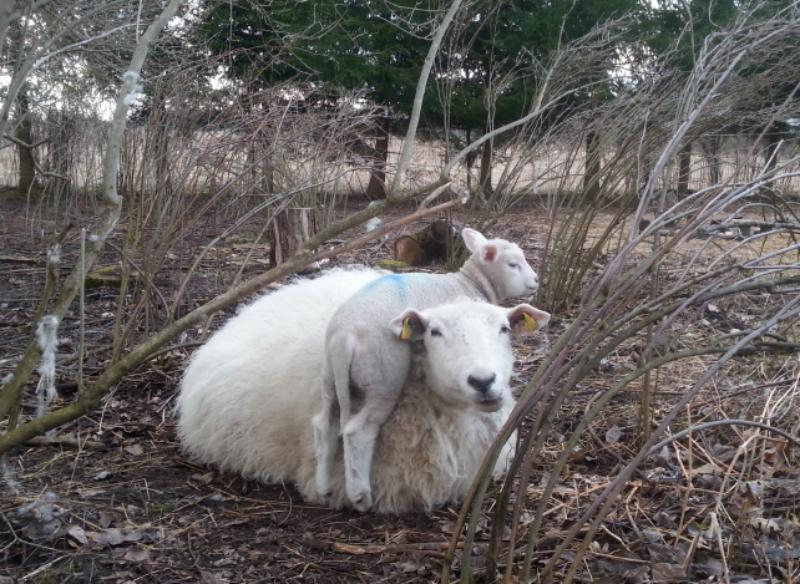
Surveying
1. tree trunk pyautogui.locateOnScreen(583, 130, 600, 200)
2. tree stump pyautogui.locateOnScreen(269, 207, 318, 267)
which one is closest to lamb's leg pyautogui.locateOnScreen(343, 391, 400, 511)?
tree trunk pyautogui.locateOnScreen(583, 130, 600, 200)

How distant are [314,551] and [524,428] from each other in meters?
1.52

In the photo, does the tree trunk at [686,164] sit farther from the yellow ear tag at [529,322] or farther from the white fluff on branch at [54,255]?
the white fluff on branch at [54,255]

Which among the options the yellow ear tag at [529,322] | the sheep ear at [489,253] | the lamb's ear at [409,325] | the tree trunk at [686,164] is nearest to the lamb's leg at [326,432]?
the lamb's ear at [409,325]

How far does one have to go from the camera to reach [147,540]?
304cm

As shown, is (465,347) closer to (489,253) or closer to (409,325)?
(409,325)

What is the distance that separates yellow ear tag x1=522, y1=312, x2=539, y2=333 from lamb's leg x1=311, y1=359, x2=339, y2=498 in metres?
0.84

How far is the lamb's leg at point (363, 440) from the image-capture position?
10.5 feet

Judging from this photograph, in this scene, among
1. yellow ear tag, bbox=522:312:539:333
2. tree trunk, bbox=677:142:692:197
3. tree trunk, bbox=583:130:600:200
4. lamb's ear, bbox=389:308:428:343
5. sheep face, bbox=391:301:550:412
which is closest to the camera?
sheep face, bbox=391:301:550:412

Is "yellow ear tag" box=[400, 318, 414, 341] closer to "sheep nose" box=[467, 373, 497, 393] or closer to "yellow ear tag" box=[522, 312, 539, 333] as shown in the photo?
"sheep nose" box=[467, 373, 497, 393]

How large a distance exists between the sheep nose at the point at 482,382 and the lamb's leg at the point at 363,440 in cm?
48

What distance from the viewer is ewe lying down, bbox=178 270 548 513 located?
3.04 metres

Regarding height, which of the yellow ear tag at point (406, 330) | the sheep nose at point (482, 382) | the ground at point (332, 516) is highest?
the yellow ear tag at point (406, 330)

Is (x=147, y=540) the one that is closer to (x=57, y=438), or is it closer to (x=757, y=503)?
(x=57, y=438)

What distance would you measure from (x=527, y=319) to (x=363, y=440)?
847 millimetres
